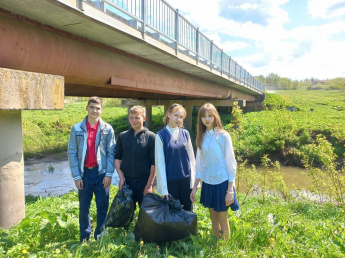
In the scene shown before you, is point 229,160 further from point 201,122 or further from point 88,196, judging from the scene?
point 88,196

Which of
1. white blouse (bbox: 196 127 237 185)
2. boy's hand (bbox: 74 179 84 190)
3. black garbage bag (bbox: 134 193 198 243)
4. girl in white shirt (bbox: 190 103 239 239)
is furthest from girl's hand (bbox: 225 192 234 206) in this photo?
boy's hand (bbox: 74 179 84 190)

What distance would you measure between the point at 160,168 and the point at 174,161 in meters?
0.21

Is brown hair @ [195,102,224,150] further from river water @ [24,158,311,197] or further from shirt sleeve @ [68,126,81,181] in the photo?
river water @ [24,158,311,197]

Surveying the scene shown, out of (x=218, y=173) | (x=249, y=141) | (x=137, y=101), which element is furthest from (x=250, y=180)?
(x=137, y=101)

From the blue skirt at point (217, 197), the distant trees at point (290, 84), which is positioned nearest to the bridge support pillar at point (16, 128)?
the blue skirt at point (217, 197)

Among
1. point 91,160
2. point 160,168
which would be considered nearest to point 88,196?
point 91,160

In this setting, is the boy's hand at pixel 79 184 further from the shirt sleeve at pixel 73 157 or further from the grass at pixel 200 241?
the grass at pixel 200 241

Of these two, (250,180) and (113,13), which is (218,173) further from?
(250,180)

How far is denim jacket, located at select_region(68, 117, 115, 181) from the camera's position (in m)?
3.52

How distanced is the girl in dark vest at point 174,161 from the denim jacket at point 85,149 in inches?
30.7

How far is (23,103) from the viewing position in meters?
3.39

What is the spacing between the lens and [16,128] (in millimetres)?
4172

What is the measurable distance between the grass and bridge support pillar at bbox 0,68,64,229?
629 mm

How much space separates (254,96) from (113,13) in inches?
1099
